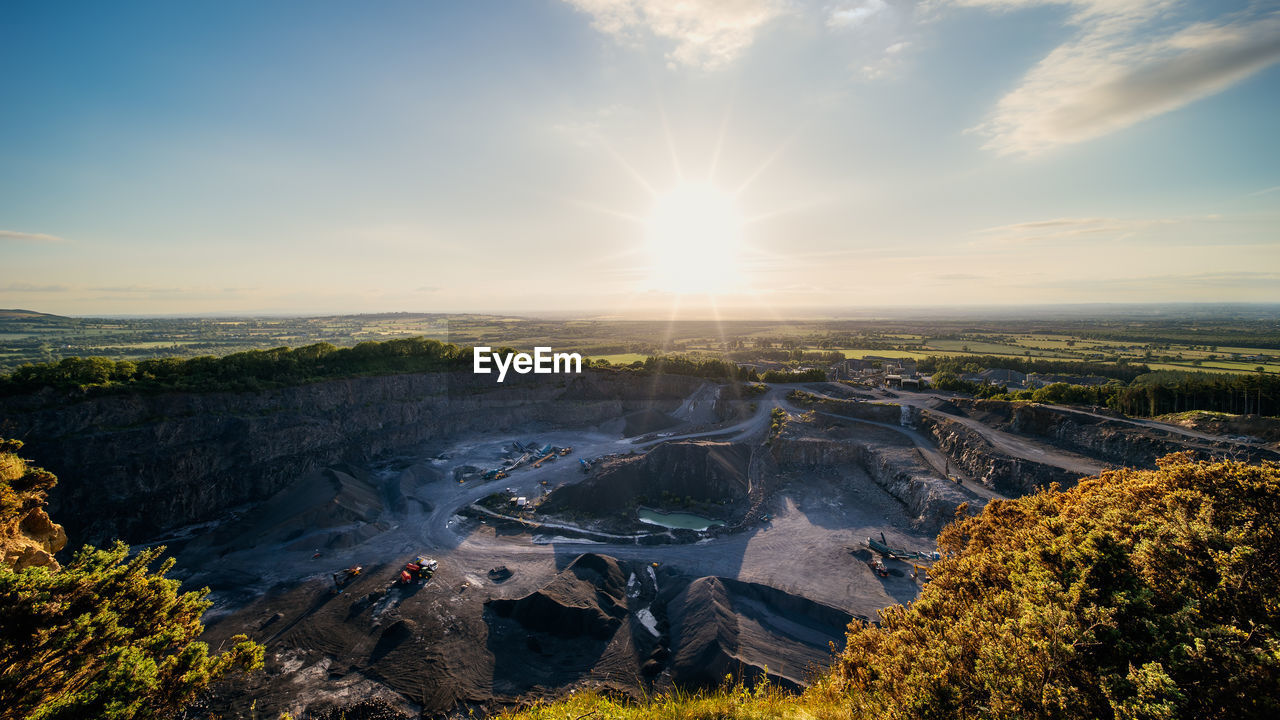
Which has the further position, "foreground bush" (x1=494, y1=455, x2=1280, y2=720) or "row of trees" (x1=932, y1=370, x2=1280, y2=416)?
"row of trees" (x1=932, y1=370, x2=1280, y2=416)

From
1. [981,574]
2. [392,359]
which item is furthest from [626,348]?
[981,574]

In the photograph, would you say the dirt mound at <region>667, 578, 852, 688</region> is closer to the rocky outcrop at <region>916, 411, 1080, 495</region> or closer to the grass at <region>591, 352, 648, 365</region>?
the rocky outcrop at <region>916, 411, 1080, 495</region>

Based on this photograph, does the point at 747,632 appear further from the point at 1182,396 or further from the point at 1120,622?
the point at 1182,396

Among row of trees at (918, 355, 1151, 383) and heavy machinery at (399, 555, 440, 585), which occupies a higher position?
row of trees at (918, 355, 1151, 383)

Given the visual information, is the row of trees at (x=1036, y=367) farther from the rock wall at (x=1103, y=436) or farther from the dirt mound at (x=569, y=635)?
the dirt mound at (x=569, y=635)

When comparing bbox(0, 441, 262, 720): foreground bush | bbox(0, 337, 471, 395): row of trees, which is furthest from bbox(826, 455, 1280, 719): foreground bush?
bbox(0, 337, 471, 395): row of trees

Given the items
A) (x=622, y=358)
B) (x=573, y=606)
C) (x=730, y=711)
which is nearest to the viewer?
(x=730, y=711)

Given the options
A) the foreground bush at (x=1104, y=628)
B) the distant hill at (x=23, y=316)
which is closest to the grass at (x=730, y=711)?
the foreground bush at (x=1104, y=628)

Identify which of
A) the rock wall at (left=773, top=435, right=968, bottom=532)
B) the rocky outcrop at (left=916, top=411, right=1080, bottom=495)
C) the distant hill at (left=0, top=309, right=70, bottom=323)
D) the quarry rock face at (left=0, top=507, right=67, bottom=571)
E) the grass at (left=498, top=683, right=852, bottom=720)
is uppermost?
the distant hill at (left=0, top=309, right=70, bottom=323)

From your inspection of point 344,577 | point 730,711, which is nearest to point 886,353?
point 344,577
